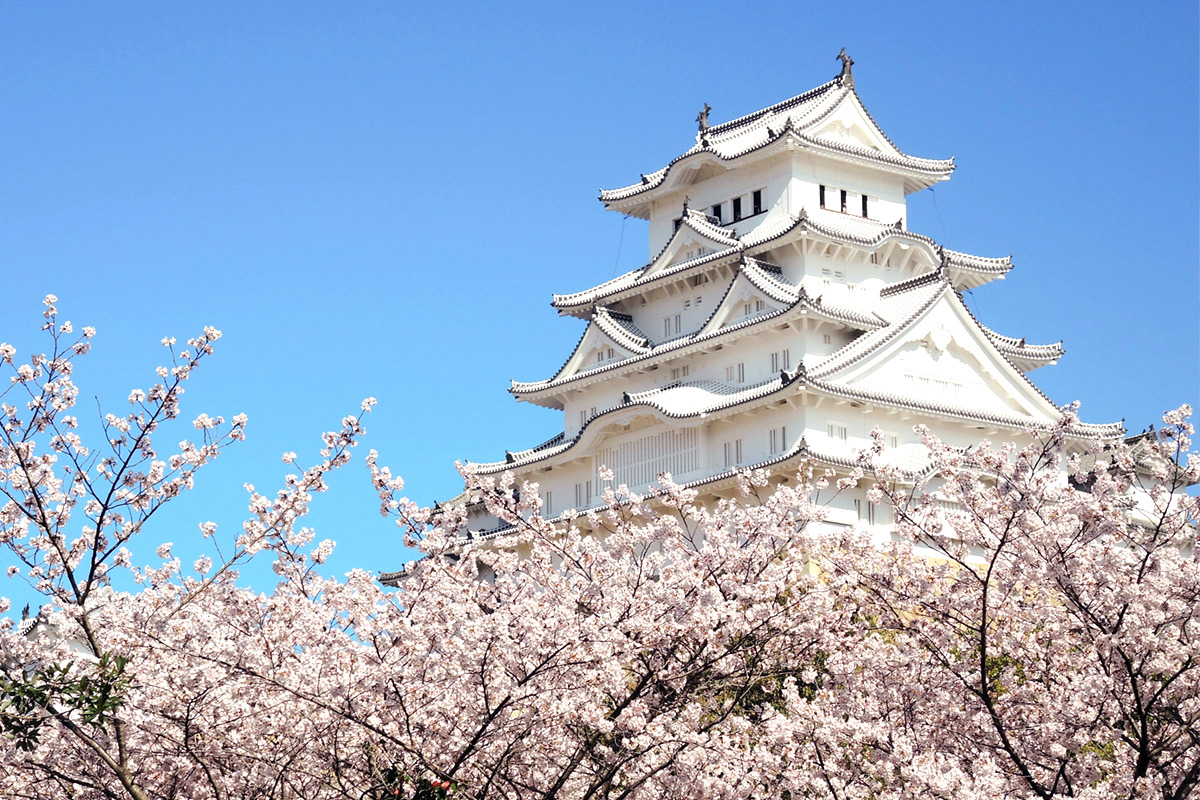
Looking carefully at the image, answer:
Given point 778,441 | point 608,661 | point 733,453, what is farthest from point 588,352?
point 608,661

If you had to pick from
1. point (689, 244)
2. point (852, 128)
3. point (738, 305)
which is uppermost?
point (852, 128)

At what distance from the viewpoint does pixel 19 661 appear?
16.2 metres

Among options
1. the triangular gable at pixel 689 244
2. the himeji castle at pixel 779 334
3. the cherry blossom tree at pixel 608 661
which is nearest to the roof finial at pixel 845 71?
the himeji castle at pixel 779 334

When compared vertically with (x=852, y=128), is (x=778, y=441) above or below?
below

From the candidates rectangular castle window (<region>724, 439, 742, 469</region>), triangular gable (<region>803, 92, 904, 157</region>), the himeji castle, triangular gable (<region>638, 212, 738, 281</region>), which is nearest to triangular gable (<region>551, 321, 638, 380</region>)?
the himeji castle

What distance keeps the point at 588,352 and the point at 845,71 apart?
11.1m

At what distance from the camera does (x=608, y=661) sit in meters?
14.6

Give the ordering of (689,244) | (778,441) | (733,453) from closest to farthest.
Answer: (778,441), (733,453), (689,244)

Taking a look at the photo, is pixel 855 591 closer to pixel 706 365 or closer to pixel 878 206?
pixel 706 365

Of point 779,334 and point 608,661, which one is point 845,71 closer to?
point 779,334

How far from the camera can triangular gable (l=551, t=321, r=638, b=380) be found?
1816 inches

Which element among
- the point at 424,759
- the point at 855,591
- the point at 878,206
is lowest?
the point at 424,759

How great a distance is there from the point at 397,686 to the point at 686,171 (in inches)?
1352

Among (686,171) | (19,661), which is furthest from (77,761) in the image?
(686,171)
